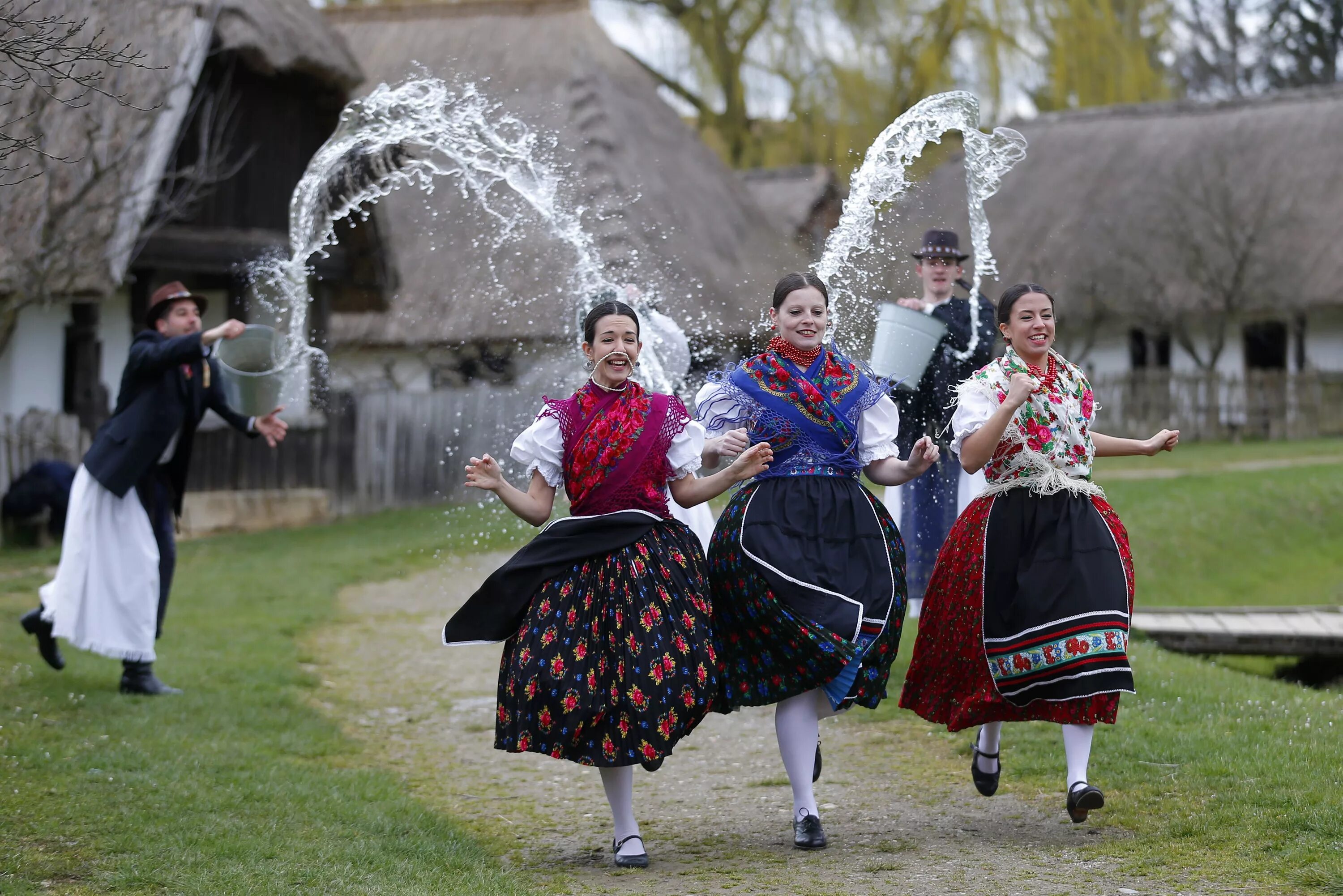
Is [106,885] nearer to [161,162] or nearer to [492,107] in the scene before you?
[492,107]

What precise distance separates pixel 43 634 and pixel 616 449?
13.8 feet

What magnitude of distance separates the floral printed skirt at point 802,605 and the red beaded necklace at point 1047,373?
704 millimetres

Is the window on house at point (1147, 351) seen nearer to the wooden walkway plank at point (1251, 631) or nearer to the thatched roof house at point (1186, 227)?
the thatched roof house at point (1186, 227)

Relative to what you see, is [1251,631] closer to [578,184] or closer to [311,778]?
[311,778]

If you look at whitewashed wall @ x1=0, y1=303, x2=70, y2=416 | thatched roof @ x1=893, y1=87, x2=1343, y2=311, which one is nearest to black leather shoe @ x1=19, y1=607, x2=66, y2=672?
whitewashed wall @ x1=0, y1=303, x2=70, y2=416

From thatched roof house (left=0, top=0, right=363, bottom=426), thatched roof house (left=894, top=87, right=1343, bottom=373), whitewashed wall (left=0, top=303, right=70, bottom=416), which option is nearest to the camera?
thatched roof house (left=0, top=0, right=363, bottom=426)

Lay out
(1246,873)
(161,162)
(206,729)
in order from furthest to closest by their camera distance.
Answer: (161,162)
(206,729)
(1246,873)

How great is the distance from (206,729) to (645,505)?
2966 millimetres

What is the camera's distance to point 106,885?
418cm

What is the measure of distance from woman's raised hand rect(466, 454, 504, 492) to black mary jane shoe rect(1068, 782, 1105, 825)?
203cm

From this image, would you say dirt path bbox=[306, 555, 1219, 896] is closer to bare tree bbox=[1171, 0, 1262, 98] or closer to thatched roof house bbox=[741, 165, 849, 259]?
thatched roof house bbox=[741, 165, 849, 259]

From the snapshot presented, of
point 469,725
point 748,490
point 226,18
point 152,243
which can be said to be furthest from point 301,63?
point 748,490

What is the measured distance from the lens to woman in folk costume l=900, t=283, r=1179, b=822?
4.72m

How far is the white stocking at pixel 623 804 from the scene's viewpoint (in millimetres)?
4562
